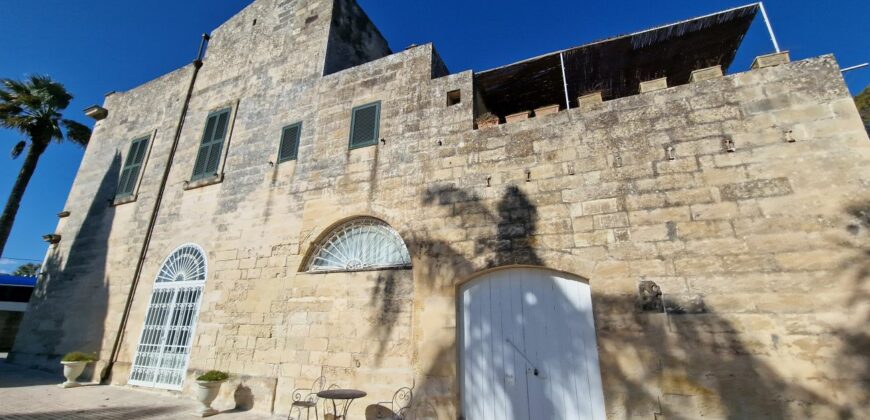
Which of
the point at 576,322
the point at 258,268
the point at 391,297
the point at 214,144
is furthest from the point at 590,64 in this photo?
the point at 214,144

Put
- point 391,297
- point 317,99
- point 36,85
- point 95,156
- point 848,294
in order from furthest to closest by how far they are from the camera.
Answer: point 36,85, point 95,156, point 317,99, point 391,297, point 848,294

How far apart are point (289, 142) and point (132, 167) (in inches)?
219

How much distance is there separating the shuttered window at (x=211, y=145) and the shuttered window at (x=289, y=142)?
1892 millimetres

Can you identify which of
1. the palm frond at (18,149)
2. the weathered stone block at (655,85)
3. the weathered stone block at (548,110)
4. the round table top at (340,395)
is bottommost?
the round table top at (340,395)

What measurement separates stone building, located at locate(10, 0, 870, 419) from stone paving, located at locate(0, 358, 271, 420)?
1.44 feet

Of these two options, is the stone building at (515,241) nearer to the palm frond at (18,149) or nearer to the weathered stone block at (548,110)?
the weathered stone block at (548,110)

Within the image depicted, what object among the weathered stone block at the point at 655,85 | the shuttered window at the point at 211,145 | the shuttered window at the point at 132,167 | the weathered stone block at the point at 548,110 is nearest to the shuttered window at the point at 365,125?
the weathered stone block at the point at 548,110

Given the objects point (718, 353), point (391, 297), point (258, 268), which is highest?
point (258, 268)

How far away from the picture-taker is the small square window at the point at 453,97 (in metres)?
6.70

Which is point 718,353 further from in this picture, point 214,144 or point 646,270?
point 214,144

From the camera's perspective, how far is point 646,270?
461 cm

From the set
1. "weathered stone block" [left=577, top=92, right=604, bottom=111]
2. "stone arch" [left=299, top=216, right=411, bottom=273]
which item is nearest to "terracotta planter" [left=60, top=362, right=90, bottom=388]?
"stone arch" [left=299, top=216, right=411, bottom=273]

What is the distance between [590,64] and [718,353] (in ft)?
14.8

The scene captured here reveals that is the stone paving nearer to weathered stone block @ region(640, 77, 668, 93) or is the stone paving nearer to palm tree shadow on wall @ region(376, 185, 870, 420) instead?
palm tree shadow on wall @ region(376, 185, 870, 420)
